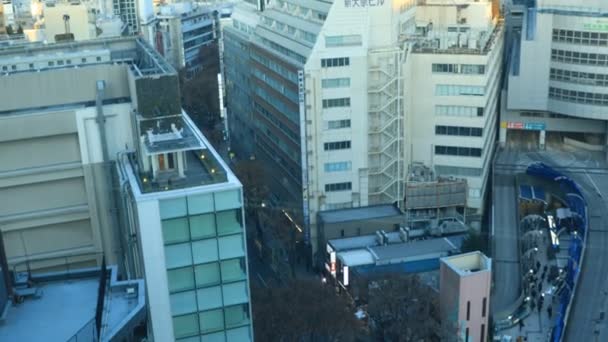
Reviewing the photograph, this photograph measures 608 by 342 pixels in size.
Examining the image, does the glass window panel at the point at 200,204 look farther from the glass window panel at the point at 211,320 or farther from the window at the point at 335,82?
the window at the point at 335,82

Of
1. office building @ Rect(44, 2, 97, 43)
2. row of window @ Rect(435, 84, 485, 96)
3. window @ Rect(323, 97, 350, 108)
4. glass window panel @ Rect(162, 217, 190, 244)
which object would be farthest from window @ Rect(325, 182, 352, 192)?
glass window panel @ Rect(162, 217, 190, 244)

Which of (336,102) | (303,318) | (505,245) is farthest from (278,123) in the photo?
(303,318)

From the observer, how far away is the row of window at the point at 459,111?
39938 millimetres

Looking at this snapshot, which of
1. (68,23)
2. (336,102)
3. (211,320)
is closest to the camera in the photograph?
(211,320)

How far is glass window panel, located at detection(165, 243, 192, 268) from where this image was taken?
50.5 ft

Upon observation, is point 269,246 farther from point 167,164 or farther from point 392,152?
point 167,164

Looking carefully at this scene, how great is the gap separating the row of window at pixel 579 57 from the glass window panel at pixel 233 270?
38.9 m

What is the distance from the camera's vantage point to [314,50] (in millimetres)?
38375

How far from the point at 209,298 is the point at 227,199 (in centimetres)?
235

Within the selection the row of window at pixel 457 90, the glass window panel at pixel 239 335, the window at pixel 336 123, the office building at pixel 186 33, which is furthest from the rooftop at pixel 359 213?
the office building at pixel 186 33

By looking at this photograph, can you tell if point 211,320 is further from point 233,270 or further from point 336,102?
point 336,102

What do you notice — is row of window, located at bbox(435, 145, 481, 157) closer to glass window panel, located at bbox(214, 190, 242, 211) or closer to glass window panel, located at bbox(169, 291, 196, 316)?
glass window panel, located at bbox(214, 190, 242, 211)

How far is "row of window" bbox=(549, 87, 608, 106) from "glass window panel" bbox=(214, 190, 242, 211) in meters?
39.4

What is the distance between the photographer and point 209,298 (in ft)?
51.8
